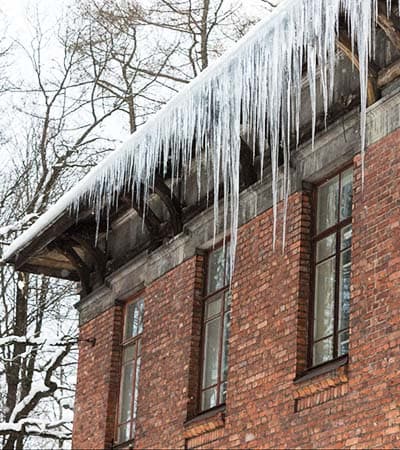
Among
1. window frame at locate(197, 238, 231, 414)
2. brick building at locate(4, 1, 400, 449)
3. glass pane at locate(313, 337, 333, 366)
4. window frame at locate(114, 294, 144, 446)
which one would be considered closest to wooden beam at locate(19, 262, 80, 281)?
brick building at locate(4, 1, 400, 449)

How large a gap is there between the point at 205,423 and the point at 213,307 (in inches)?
58.1

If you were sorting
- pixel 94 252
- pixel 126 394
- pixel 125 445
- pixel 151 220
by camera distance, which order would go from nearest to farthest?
1. pixel 151 220
2. pixel 125 445
3. pixel 126 394
4. pixel 94 252

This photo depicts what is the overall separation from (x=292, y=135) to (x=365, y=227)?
1861 millimetres

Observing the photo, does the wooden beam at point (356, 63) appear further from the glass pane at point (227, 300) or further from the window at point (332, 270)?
the glass pane at point (227, 300)

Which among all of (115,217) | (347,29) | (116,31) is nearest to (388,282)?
(347,29)

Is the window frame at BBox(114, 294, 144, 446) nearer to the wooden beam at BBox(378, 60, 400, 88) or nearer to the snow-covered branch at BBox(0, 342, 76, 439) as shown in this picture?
the snow-covered branch at BBox(0, 342, 76, 439)

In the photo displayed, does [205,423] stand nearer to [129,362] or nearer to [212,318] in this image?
[212,318]

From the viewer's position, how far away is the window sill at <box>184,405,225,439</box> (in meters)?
13.1

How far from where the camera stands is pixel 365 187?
11.4 metres

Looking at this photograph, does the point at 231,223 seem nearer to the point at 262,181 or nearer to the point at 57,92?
the point at 262,181

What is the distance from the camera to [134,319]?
54.1 feet

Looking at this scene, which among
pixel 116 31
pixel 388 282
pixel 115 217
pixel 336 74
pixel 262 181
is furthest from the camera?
pixel 116 31

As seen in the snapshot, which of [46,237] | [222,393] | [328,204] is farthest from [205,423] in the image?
[46,237]

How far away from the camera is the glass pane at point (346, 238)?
11762 millimetres
